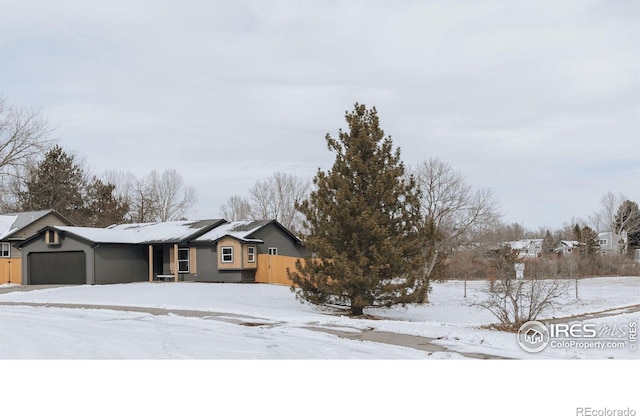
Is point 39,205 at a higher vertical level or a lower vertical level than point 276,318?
higher

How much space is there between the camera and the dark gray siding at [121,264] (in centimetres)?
3344

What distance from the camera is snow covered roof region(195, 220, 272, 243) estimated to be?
3419 cm

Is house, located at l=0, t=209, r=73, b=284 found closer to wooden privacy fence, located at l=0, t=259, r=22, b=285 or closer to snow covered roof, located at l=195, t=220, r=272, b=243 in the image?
wooden privacy fence, located at l=0, t=259, r=22, b=285

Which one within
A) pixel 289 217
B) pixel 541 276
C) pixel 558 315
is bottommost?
pixel 558 315

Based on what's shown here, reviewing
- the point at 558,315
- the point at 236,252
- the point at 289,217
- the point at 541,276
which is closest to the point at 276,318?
the point at 541,276

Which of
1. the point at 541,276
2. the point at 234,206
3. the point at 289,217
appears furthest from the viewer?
the point at 234,206

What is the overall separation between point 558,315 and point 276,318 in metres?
10.8

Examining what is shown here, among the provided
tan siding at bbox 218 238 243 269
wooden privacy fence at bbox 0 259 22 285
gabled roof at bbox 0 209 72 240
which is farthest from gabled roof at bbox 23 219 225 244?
gabled roof at bbox 0 209 72 240

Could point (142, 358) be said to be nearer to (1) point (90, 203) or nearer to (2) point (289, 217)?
(1) point (90, 203)

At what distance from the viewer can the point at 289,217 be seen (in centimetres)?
6925

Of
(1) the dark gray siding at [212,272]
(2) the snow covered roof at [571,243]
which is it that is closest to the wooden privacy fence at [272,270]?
(1) the dark gray siding at [212,272]

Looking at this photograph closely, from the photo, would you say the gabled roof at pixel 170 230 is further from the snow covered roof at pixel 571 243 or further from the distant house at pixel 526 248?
the snow covered roof at pixel 571 243

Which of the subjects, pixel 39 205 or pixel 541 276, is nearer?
pixel 541 276

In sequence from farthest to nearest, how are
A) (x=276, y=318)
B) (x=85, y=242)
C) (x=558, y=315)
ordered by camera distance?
(x=85, y=242)
(x=558, y=315)
(x=276, y=318)
